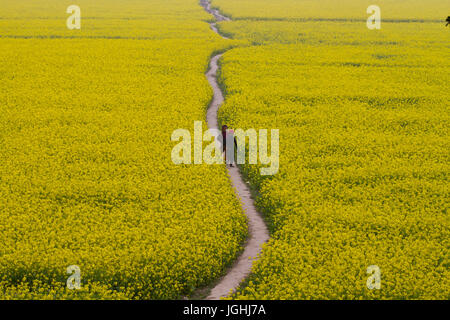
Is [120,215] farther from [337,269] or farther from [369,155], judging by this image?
[369,155]

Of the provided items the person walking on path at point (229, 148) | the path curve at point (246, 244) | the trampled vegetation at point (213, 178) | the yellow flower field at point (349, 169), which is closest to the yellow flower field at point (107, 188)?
the trampled vegetation at point (213, 178)

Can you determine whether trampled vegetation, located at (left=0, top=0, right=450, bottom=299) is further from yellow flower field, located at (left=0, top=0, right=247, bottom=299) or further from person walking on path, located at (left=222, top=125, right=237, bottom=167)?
person walking on path, located at (left=222, top=125, right=237, bottom=167)

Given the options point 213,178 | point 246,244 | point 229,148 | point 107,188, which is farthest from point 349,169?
point 107,188

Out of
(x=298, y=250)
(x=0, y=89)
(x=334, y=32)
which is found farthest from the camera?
(x=334, y=32)

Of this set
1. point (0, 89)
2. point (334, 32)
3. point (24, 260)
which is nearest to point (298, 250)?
point (24, 260)

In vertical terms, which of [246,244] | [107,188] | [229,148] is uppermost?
[229,148]

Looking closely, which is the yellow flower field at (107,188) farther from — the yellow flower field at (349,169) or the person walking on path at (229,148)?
the yellow flower field at (349,169)

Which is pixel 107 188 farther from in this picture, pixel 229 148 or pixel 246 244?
pixel 229 148

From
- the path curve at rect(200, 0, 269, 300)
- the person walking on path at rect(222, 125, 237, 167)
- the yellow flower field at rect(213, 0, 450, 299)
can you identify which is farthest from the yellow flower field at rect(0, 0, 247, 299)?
the yellow flower field at rect(213, 0, 450, 299)
